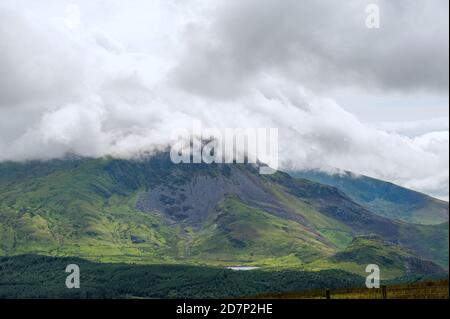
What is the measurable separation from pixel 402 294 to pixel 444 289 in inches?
262
